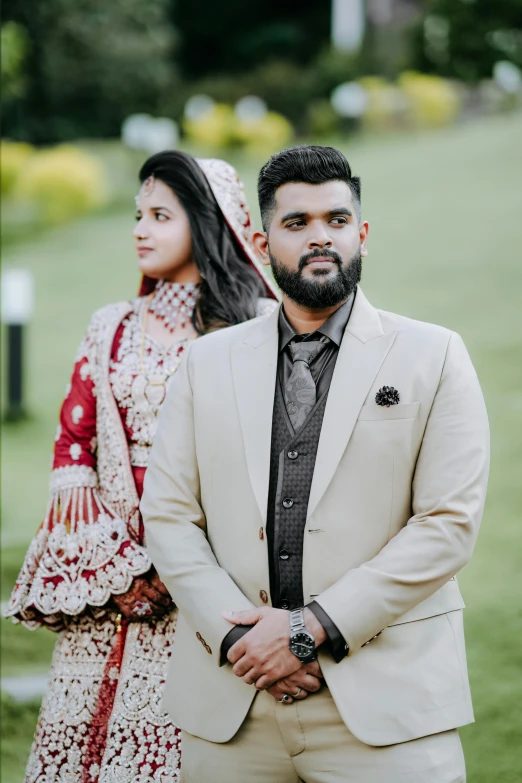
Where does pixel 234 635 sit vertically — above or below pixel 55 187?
below

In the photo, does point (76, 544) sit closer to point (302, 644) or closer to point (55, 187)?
point (302, 644)

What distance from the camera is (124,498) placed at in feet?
10.0

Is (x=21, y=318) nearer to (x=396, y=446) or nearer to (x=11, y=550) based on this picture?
(x=11, y=550)

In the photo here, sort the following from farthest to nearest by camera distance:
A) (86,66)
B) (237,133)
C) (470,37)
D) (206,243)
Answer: (86,66) < (470,37) < (237,133) < (206,243)

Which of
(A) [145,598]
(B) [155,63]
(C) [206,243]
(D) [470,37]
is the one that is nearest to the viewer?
(A) [145,598]

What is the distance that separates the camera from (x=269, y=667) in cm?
215

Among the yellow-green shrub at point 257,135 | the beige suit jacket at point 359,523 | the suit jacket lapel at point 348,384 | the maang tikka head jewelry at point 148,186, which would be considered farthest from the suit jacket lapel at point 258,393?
the yellow-green shrub at point 257,135

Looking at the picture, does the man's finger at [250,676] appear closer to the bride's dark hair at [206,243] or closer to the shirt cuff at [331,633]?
the shirt cuff at [331,633]

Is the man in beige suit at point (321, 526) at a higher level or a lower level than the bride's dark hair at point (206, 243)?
lower

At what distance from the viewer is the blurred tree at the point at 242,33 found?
23312 mm

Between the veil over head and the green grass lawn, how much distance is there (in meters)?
→ 1.95

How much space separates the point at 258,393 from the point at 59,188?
35.5 ft

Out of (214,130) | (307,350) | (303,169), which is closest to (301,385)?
(307,350)

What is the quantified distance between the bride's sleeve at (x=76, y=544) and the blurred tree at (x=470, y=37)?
1647 cm
